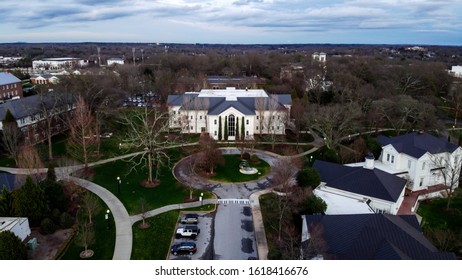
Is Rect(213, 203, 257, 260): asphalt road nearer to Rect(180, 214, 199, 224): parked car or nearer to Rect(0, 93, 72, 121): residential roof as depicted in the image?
Rect(180, 214, 199, 224): parked car

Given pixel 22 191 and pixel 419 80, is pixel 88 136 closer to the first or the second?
pixel 22 191

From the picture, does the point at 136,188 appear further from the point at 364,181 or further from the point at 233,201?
the point at 364,181

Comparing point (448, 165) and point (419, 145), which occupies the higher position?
point (419, 145)

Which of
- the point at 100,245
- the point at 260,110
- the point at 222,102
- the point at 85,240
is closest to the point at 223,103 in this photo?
the point at 222,102

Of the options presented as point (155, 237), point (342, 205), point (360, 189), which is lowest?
point (155, 237)

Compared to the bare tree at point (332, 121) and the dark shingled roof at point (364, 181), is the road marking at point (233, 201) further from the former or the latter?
the bare tree at point (332, 121)

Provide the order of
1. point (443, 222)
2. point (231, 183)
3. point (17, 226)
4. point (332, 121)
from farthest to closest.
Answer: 1. point (332, 121)
2. point (231, 183)
3. point (443, 222)
4. point (17, 226)
